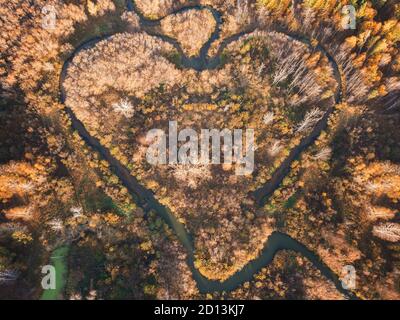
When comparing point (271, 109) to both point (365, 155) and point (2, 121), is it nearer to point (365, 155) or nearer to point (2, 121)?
point (365, 155)

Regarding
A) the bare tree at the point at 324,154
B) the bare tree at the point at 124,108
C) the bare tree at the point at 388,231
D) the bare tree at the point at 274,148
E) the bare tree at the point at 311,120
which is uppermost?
the bare tree at the point at 124,108

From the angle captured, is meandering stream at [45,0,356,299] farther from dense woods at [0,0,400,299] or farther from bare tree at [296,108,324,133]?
bare tree at [296,108,324,133]

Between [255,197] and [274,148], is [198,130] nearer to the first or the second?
[274,148]

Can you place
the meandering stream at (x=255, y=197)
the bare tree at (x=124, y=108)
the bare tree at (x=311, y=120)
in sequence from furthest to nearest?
the bare tree at (x=124, y=108)
the bare tree at (x=311, y=120)
the meandering stream at (x=255, y=197)

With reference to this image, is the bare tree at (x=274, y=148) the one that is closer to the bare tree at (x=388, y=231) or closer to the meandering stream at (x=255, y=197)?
the meandering stream at (x=255, y=197)

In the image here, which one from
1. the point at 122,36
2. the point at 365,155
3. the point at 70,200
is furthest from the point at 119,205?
the point at 365,155

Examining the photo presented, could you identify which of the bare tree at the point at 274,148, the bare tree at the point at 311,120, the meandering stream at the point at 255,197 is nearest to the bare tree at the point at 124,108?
the meandering stream at the point at 255,197

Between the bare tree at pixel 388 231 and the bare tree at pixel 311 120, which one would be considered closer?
the bare tree at pixel 388 231

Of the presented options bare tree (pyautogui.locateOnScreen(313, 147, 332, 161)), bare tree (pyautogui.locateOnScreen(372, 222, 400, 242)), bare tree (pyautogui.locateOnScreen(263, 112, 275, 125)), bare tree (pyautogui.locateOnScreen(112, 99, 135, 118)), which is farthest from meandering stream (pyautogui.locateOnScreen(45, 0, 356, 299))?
bare tree (pyautogui.locateOnScreen(372, 222, 400, 242))

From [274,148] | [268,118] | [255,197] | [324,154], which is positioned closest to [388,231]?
[324,154]
